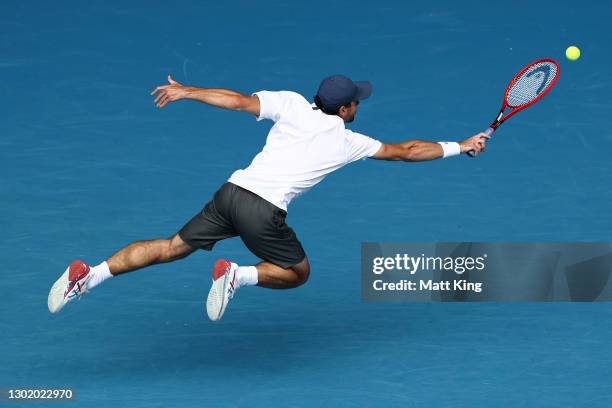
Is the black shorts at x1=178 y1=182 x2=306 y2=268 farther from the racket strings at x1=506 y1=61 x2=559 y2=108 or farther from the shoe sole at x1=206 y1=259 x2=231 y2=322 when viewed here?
the racket strings at x1=506 y1=61 x2=559 y2=108

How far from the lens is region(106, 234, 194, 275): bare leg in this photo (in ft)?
38.3

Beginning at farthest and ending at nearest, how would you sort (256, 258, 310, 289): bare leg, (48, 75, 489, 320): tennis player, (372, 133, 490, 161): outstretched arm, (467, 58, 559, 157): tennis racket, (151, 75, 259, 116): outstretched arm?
1. (467, 58, 559, 157): tennis racket
2. (372, 133, 490, 161): outstretched arm
3. (256, 258, 310, 289): bare leg
4. (48, 75, 489, 320): tennis player
5. (151, 75, 259, 116): outstretched arm

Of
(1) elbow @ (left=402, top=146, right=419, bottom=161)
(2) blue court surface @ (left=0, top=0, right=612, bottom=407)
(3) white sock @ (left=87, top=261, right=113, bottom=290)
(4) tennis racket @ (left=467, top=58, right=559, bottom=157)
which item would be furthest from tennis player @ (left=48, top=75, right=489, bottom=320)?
A: (4) tennis racket @ (left=467, top=58, right=559, bottom=157)

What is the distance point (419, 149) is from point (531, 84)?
1.46 metres

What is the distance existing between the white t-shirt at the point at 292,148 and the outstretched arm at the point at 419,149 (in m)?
0.45

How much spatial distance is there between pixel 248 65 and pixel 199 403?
6781mm

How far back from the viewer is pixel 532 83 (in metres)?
12.9

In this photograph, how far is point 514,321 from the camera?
41.5 feet

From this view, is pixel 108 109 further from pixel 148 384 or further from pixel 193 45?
pixel 148 384

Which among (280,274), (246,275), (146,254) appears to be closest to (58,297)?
(146,254)

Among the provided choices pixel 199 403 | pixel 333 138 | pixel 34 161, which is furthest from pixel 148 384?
pixel 34 161

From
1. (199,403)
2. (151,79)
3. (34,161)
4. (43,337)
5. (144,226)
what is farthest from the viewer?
(151,79)

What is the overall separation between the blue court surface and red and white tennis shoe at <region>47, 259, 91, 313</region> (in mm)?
533

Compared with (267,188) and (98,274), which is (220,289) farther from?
(98,274)
